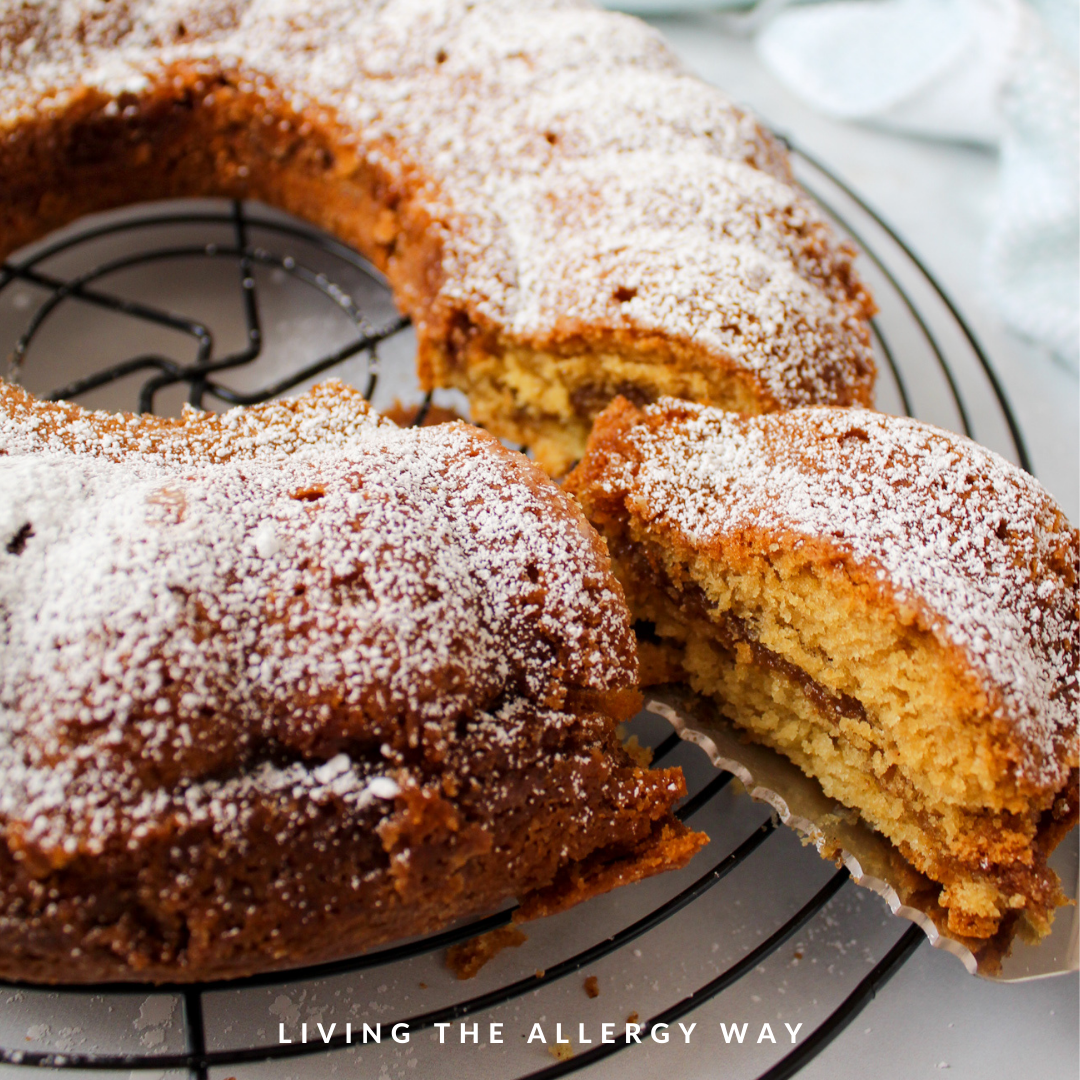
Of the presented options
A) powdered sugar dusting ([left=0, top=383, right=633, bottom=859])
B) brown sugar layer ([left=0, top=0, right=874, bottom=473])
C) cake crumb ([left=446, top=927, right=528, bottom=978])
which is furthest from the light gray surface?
cake crumb ([left=446, top=927, right=528, bottom=978])

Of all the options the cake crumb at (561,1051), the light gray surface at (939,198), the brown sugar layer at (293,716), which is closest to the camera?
the brown sugar layer at (293,716)

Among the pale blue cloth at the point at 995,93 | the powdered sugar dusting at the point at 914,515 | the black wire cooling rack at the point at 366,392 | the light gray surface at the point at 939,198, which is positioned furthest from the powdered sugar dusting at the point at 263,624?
the pale blue cloth at the point at 995,93

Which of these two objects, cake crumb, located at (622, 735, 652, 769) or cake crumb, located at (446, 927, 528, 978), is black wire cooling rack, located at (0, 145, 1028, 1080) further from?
cake crumb, located at (622, 735, 652, 769)

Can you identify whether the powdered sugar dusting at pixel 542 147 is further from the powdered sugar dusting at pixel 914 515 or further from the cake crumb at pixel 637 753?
the cake crumb at pixel 637 753

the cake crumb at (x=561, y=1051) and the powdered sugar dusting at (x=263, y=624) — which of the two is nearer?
the powdered sugar dusting at (x=263, y=624)

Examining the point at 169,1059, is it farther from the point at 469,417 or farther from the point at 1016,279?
the point at 1016,279

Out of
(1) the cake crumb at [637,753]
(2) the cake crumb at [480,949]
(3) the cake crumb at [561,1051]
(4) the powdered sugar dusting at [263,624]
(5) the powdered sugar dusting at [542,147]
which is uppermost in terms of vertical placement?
(5) the powdered sugar dusting at [542,147]
